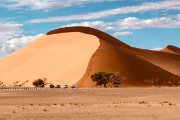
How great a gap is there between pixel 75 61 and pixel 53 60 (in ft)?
38.7

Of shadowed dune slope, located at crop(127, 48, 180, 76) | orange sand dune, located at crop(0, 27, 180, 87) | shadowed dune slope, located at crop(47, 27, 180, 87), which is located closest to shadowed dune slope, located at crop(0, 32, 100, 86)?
orange sand dune, located at crop(0, 27, 180, 87)

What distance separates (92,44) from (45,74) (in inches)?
929

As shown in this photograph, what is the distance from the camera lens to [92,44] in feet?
468

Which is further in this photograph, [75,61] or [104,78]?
[75,61]

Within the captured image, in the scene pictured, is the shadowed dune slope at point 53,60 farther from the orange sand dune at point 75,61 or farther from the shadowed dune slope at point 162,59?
the shadowed dune slope at point 162,59

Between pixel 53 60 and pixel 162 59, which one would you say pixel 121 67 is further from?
pixel 162 59

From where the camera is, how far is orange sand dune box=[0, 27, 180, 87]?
11794 centimetres

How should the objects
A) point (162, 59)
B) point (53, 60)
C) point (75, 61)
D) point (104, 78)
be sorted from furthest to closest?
point (162, 59) < point (53, 60) < point (75, 61) < point (104, 78)

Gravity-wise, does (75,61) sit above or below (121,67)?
above

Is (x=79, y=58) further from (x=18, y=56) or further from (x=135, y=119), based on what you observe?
(x=135, y=119)

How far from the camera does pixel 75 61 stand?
128 m

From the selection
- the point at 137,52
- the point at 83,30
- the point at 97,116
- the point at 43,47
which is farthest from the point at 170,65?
the point at 97,116

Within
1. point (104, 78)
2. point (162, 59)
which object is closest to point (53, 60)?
point (104, 78)

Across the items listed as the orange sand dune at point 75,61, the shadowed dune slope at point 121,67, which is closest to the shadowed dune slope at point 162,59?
the orange sand dune at point 75,61
